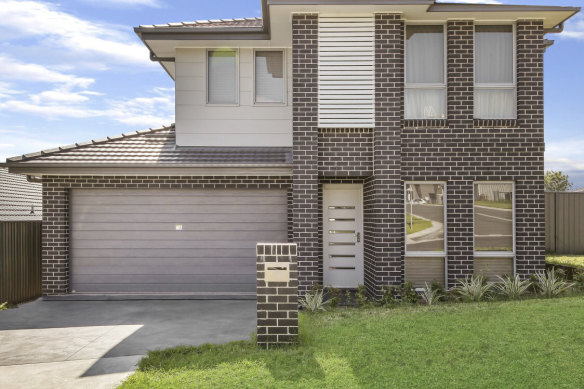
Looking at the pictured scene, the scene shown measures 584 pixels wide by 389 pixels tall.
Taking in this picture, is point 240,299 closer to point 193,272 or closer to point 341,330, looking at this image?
point 193,272

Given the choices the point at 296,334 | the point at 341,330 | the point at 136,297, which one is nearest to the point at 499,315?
the point at 341,330

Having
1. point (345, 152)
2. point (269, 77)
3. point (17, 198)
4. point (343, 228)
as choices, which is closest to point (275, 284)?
point (345, 152)

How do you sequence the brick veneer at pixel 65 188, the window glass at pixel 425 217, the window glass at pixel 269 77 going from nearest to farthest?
the window glass at pixel 425 217 < the brick veneer at pixel 65 188 < the window glass at pixel 269 77

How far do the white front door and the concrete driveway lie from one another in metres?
2.27

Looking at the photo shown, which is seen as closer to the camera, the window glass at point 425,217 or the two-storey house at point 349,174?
the two-storey house at point 349,174

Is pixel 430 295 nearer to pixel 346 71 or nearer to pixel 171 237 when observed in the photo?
pixel 346 71

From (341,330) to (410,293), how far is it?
2658mm

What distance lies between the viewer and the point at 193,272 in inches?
445

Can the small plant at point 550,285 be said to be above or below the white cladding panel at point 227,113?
below

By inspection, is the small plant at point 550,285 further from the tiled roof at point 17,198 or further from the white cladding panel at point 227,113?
the tiled roof at point 17,198

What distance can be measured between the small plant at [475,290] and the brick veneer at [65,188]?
428 centimetres

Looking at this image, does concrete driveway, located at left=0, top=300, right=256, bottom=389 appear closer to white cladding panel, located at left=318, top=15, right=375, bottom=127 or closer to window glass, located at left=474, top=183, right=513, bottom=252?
white cladding panel, located at left=318, top=15, right=375, bottom=127

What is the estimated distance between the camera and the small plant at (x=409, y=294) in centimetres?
947

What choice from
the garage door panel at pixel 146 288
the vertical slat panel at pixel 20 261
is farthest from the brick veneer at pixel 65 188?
the garage door panel at pixel 146 288
